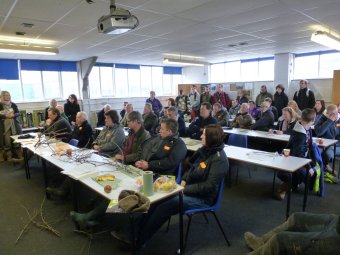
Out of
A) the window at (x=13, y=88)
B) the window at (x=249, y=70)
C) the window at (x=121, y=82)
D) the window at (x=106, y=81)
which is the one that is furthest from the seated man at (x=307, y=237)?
the window at (x=121, y=82)

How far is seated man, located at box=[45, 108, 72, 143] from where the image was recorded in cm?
462

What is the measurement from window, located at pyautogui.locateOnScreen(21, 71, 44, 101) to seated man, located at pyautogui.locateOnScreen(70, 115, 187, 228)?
23.4ft

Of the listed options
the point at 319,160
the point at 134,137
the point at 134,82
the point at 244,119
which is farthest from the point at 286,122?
the point at 134,82

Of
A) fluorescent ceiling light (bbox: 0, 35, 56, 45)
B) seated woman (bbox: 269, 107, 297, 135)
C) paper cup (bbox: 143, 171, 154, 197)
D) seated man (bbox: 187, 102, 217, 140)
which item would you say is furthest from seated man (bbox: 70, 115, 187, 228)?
fluorescent ceiling light (bbox: 0, 35, 56, 45)

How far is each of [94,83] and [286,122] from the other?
751 cm

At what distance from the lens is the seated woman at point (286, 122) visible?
4422mm

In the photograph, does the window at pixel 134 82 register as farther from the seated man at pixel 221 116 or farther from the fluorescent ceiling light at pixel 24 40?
the seated man at pixel 221 116

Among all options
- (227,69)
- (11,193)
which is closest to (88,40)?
(11,193)

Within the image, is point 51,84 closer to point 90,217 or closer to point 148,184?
point 90,217

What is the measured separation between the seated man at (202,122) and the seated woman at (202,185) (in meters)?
2.14

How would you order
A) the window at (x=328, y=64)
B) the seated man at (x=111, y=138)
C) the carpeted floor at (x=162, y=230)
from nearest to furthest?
the carpeted floor at (x=162, y=230) < the seated man at (x=111, y=138) < the window at (x=328, y=64)

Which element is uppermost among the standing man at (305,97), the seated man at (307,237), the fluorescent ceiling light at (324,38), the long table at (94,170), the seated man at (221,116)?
the fluorescent ceiling light at (324,38)

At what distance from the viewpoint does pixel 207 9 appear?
3.62 metres

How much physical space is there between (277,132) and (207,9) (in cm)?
255
